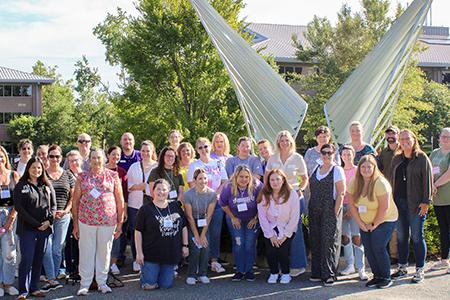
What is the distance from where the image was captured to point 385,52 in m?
9.48

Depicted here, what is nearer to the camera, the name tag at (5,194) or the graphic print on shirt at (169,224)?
the name tag at (5,194)

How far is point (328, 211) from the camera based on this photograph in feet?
21.4

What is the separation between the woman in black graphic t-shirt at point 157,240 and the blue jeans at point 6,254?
4.49 ft

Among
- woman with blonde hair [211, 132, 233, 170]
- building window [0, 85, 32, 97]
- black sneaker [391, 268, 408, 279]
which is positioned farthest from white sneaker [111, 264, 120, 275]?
building window [0, 85, 32, 97]

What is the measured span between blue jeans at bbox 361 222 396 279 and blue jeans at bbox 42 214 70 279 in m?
3.43

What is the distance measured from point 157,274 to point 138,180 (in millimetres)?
1290

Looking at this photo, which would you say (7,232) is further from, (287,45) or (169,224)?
(287,45)

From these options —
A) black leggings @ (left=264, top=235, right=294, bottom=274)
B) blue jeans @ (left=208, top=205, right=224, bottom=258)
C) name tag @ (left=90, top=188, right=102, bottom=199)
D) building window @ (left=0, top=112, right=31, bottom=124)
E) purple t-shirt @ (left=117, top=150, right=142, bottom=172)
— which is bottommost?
black leggings @ (left=264, top=235, right=294, bottom=274)

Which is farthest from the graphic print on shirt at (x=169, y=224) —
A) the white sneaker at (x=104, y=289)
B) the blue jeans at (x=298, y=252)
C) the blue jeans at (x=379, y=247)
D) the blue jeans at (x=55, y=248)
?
the blue jeans at (x=379, y=247)

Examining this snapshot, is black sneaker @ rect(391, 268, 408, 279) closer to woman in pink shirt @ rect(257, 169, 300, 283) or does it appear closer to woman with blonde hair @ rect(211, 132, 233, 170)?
woman in pink shirt @ rect(257, 169, 300, 283)

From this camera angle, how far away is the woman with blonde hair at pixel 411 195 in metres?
6.58

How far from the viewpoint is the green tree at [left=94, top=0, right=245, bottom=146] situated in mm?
20766

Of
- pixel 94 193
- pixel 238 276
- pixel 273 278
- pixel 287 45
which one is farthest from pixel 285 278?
pixel 287 45

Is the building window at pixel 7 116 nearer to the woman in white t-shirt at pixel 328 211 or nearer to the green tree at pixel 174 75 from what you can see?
the green tree at pixel 174 75
